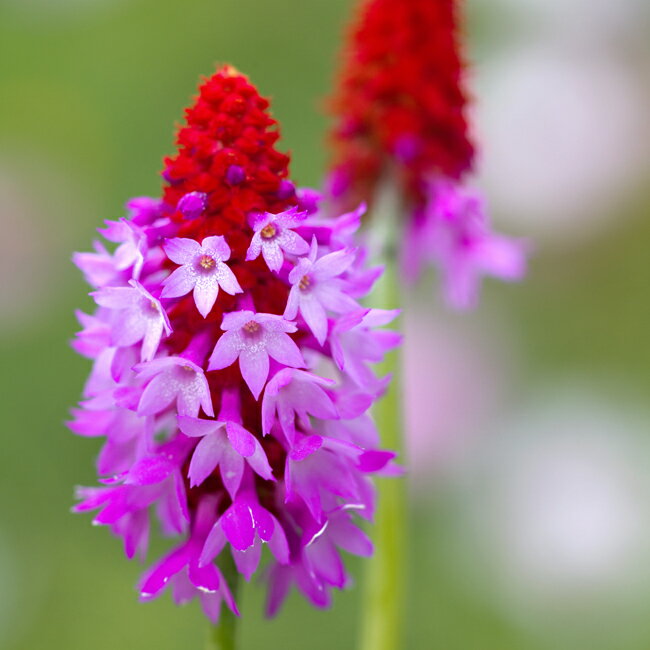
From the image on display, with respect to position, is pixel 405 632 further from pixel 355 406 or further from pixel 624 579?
pixel 355 406

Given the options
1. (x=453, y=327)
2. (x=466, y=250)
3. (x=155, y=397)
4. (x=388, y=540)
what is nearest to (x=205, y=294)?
(x=155, y=397)

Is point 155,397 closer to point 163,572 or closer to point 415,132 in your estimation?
point 163,572

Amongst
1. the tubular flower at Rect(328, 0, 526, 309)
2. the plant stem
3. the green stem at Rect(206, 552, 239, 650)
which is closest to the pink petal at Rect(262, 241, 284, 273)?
the green stem at Rect(206, 552, 239, 650)

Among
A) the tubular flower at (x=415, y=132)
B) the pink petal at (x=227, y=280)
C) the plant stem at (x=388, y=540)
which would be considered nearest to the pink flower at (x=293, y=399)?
the pink petal at (x=227, y=280)

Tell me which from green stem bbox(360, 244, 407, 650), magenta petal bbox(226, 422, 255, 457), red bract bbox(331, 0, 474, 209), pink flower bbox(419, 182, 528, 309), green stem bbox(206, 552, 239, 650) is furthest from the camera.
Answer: pink flower bbox(419, 182, 528, 309)

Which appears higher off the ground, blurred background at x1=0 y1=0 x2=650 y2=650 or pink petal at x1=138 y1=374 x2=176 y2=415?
blurred background at x1=0 y1=0 x2=650 y2=650

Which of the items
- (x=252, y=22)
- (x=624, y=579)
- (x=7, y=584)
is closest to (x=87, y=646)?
(x=7, y=584)

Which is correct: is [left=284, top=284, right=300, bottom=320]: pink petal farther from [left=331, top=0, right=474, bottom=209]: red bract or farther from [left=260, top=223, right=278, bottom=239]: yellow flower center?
[left=331, top=0, right=474, bottom=209]: red bract
